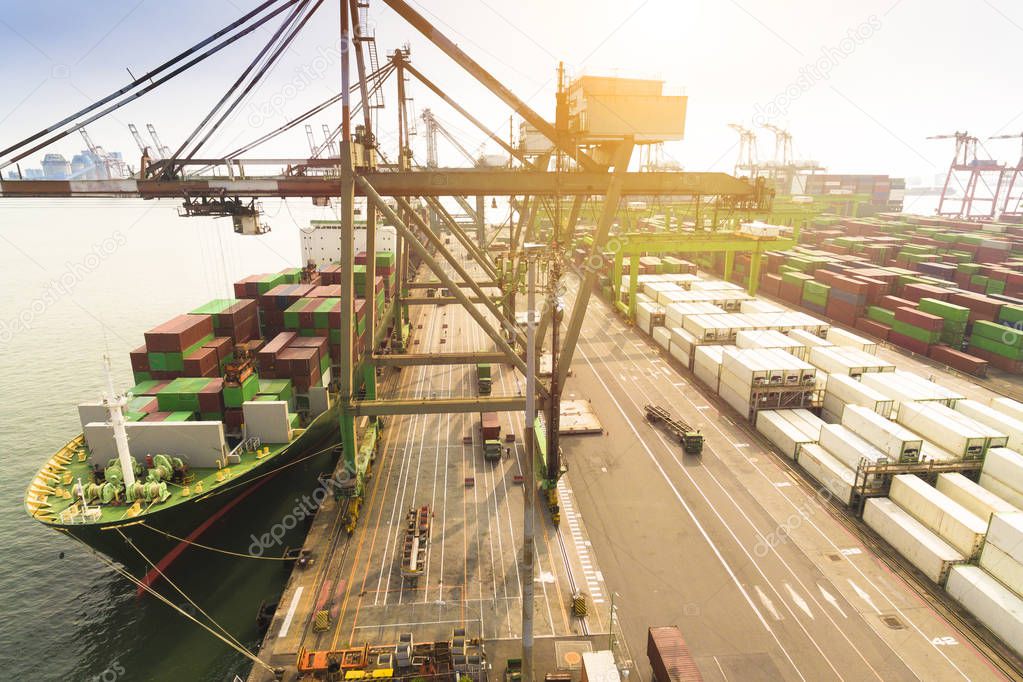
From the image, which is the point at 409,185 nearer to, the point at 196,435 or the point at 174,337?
the point at 196,435

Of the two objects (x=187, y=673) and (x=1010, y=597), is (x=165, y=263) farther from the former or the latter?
(x=1010, y=597)

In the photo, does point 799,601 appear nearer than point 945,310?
Yes

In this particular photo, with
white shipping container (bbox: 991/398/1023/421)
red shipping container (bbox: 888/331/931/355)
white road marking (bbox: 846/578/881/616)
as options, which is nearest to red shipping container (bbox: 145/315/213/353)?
white road marking (bbox: 846/578/881/616)

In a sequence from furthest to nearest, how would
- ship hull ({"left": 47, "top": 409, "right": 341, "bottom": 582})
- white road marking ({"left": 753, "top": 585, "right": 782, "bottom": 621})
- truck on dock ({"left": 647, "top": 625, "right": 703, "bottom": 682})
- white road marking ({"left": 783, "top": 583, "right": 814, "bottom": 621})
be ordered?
1. ship hull ({"left": 47, "top": 409, "right": 341, "bottom": 582})
2. white road marking ({"left": 783, "top": 583, "right": 814, "bottom": 621})
3. white road marking ({"left": 753, "top": 585, "right": 782, "bottom": 621})
4. truck on dock ({"left": 647, "top": 625, "right": 703, "bottom": 682})

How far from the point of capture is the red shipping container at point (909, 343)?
1903 inches

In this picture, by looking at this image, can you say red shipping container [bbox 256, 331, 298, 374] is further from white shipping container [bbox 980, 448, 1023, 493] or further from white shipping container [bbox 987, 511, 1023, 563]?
white shipping container [bbox 980, 448, 1023, 493]

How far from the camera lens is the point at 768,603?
20891 millimetres

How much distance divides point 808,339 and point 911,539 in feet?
75.4

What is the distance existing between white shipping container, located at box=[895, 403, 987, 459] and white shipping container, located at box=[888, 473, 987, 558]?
3046mm

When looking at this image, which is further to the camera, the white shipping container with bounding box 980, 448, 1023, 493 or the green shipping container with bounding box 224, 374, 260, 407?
the green shipping container with bounding box 224, 374, 260, 407

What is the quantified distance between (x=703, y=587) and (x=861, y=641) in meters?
5.61

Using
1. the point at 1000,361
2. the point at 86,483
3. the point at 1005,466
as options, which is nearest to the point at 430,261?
the point at 86,483

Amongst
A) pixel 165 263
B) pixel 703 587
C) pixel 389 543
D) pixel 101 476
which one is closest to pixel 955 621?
pixel 703 587

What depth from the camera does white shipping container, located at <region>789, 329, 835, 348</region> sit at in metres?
41.0
